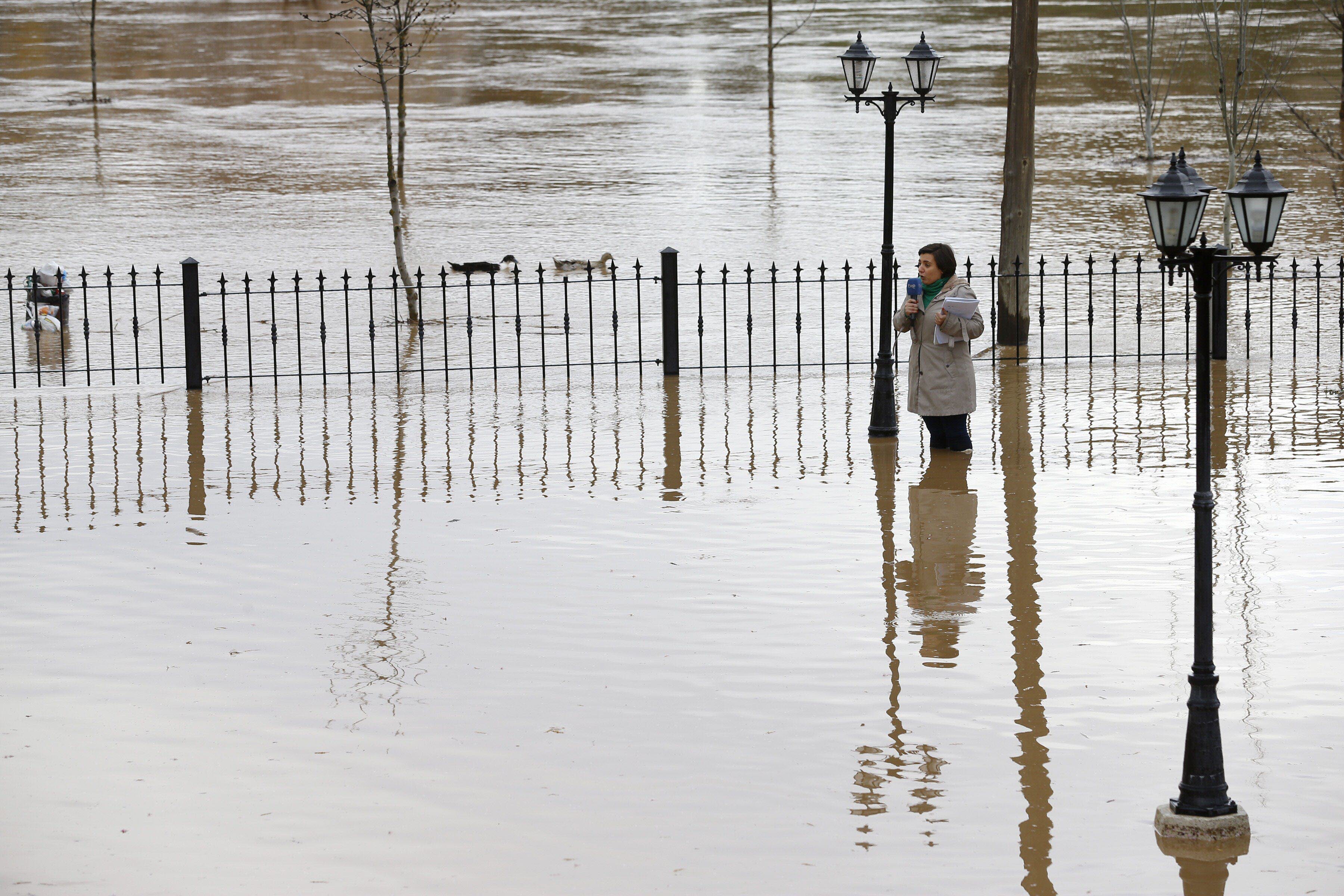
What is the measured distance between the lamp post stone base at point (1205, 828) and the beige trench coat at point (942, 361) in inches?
203

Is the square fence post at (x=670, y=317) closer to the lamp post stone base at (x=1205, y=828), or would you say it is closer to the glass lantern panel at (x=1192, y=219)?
the glass lantern panel at (x=1192, y=219)

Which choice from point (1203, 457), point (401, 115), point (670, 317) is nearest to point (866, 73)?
point (670, 317)

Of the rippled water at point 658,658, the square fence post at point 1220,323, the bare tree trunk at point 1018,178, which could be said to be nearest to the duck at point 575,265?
the bare tree trunk at point 1018,178

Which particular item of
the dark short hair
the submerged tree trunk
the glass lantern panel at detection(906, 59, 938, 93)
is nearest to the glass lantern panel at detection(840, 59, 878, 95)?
the glass lantern panel at detection(906, 59, 938, 93)

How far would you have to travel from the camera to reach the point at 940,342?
1028 centimetres

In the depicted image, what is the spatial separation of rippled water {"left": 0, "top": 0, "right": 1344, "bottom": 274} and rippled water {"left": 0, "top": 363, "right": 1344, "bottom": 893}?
1288 cm

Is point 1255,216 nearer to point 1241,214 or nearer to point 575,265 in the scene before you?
point 1241,214

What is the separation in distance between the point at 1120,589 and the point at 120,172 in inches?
1182

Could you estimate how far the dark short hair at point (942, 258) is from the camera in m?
10.2

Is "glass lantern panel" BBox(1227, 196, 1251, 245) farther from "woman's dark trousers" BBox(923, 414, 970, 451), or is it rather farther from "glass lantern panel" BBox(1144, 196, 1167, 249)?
"woman's dark trousers" BBox(923, 414, 970, 451)

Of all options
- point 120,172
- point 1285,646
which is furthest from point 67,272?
point 1285,646

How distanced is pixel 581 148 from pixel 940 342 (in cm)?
Result: 2749

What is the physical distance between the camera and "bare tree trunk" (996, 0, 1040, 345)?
15.3 metres

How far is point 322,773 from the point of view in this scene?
5.92 m
